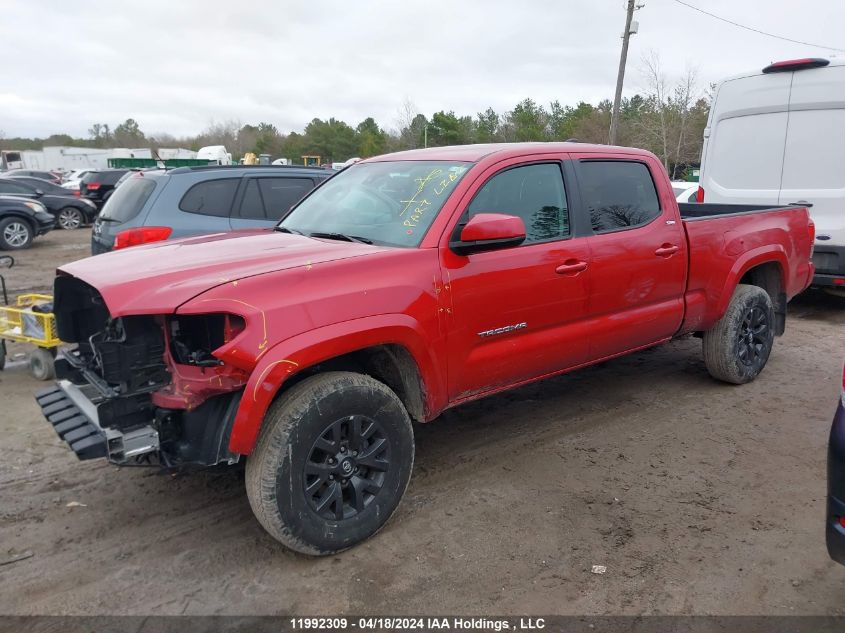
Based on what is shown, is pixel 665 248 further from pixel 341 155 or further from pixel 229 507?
pixel 341 155

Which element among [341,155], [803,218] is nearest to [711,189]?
[803,218]

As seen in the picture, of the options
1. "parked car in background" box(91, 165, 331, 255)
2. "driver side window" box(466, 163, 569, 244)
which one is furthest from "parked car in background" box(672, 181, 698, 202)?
"driver side window" box(466, 163, 569, 244)

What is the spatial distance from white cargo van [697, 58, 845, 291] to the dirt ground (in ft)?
11.5

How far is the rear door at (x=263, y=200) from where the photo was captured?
6.71 m

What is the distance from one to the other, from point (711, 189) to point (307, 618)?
7.86 m

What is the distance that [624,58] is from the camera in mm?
23422

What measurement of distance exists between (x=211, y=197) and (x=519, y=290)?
160 inches

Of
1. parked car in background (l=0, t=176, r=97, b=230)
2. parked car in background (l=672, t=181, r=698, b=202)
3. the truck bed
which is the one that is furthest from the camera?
parked car in background (l=0, t=176, r=97, b=230)

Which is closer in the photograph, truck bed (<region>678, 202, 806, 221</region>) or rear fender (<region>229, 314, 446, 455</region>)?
rear fender (<region>229, 314, 446, 455</region>)

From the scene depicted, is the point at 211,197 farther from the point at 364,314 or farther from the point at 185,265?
the point at 364,314

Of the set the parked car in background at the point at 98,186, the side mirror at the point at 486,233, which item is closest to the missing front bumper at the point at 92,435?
the side mirror at the point at 486,233

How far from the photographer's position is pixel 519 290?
3.66 metres

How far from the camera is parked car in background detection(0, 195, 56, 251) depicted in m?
14.2

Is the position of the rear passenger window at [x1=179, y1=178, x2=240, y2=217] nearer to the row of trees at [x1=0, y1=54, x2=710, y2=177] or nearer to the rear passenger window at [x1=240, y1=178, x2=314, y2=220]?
the rear passenger window at [x1=240, y1=178, x2=314, y2=220]
